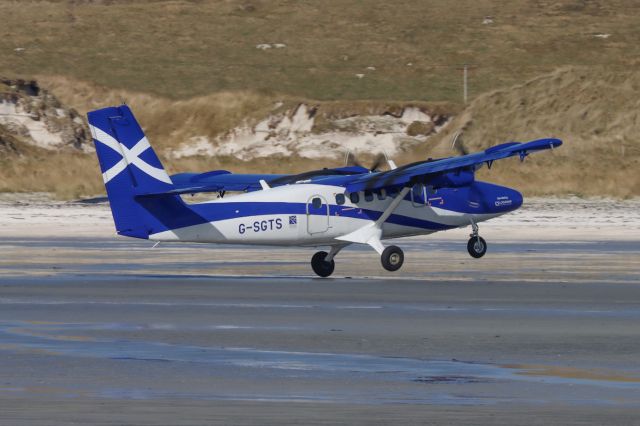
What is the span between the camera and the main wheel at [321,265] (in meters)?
27.6

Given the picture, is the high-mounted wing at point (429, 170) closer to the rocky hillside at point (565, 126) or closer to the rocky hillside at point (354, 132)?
the rocky hillside at point (354, 132)

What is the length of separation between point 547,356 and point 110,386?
4.87 metres

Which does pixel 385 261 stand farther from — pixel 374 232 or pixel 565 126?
pixel 565 126

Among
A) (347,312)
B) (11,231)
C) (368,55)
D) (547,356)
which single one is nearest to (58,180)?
(11,231)

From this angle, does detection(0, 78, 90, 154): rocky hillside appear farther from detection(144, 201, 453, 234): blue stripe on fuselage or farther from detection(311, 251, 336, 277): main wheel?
detection(144, 201, 453, 234): blue stripe on fuselage

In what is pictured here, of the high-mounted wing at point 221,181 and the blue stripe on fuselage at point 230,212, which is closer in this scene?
the blue stripe on fuselage at point 230,212

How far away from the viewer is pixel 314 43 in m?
127

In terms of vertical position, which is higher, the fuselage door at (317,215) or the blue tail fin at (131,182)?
the blue tail fin at (131,182)

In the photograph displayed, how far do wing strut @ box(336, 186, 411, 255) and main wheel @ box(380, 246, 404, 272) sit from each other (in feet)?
0.46

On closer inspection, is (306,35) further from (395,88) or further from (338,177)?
(338,177)

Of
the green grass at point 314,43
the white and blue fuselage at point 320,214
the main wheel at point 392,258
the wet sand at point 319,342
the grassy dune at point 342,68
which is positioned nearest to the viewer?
the wet sand at point 319,342

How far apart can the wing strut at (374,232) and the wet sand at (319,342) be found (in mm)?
614

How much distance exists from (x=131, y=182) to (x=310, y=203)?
10.8 ft

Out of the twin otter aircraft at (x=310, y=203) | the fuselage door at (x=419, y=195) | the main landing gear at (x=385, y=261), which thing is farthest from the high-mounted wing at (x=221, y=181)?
the fuselage door at (x=419, y=195)
